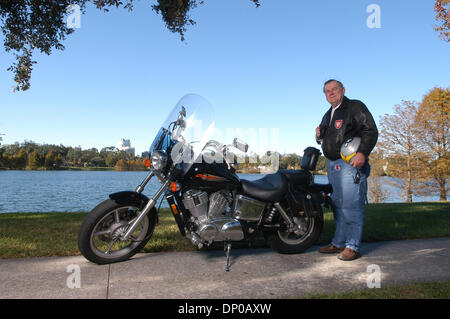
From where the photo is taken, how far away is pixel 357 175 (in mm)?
3670

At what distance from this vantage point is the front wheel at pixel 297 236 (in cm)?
379

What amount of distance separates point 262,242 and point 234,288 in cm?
161

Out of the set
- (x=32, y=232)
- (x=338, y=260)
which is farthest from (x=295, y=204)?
(x=32, y=232)

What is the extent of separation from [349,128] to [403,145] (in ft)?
77.8

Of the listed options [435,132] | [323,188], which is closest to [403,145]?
[435,132]

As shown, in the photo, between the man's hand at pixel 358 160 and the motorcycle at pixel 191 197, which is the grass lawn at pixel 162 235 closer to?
the motorcycle at pixel 191 197

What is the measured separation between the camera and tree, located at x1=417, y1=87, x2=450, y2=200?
72.0 feet

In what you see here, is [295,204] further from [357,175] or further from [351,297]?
[351,297]

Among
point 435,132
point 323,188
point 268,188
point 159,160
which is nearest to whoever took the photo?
point 159,160

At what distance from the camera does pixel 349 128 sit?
3766 mm

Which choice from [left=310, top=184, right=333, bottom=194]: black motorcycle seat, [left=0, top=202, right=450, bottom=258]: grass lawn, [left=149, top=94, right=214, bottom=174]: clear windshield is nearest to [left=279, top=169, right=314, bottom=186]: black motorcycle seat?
[left=310, top=184, right=333, bottom=194]: black motorcycle seat

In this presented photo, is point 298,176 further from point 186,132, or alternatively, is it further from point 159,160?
point 159,160

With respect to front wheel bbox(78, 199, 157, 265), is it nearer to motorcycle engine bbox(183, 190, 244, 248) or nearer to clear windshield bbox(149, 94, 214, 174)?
motorcycle engine bbox(183, 190, 244, 248)
